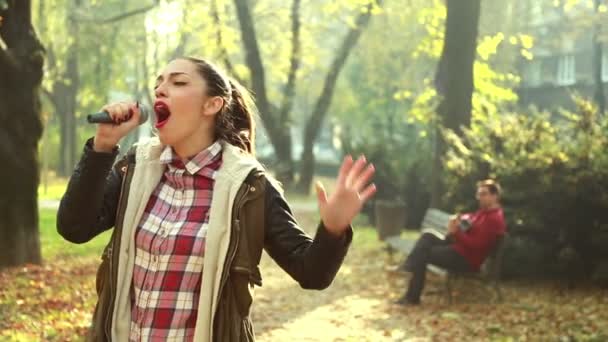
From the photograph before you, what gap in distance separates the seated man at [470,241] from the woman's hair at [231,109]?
689 cm

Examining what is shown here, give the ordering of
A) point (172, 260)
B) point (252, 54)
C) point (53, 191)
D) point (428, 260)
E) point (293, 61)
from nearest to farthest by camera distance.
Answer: point (172, 260), point (428, 260), point (252, 54), point (53, 191), point (293, 61)

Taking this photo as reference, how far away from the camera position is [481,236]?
9.53 metres

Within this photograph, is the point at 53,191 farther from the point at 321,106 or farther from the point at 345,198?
the point at 345,198

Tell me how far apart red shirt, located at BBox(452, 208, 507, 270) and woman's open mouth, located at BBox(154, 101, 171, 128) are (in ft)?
23.9

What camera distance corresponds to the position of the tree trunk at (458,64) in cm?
1353

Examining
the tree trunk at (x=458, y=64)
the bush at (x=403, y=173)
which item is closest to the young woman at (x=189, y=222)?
the tree trunk at (x=458, y=64)

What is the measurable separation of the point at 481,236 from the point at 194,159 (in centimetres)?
723

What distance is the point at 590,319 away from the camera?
8.88m

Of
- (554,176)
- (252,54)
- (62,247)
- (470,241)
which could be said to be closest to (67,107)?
(252,54)

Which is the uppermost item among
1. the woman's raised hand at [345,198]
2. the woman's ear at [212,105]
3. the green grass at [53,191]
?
the woman's ear at [212,105]

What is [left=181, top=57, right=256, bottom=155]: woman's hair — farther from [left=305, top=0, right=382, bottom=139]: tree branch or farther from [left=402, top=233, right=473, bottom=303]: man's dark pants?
[left=305, top=0, right=382, bottom=139]: tree branch

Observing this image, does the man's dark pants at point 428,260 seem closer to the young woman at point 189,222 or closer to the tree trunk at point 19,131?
the tree trunk at point 19,131

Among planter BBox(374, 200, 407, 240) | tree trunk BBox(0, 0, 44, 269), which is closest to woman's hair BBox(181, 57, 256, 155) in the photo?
tree trunk BBox(0, 0, 44, 269)

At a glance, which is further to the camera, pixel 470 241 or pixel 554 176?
pixel 554 176
